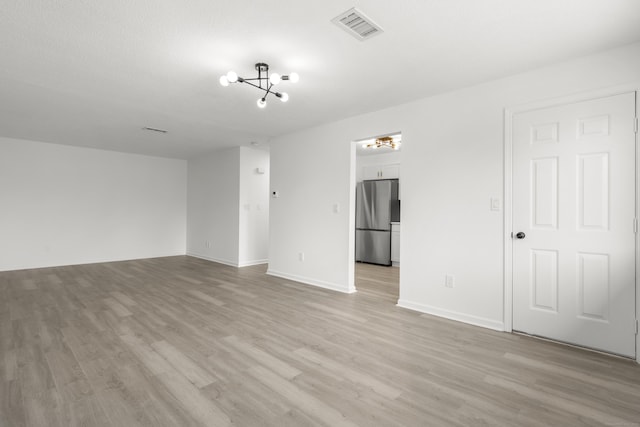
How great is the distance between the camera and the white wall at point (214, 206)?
671cm

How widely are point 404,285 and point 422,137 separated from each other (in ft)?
5.79

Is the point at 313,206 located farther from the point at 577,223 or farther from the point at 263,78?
the point at 577,223

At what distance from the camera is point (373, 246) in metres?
6.95

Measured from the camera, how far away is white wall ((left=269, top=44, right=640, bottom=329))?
2.87 m

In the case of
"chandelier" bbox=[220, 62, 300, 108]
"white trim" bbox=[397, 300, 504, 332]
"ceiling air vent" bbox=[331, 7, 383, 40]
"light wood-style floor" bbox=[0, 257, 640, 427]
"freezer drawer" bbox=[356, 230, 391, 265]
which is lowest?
"light wood-style floor" bbox=[0, 257, 640, 427]

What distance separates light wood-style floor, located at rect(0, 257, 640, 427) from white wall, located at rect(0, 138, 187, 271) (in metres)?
2.82

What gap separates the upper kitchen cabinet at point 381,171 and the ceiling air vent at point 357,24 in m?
4.75

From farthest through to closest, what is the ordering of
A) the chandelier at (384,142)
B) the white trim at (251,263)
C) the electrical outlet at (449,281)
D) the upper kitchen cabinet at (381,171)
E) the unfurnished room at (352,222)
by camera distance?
the upper kitchen cabinet at (381,171)
the white trim at (251,263)
the chandelier at (384,142)
the electrical outlet at (449,281)
the unfurnished room at (352,222)

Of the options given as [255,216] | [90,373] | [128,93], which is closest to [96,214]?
[255,216]

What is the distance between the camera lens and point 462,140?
3.36 meters

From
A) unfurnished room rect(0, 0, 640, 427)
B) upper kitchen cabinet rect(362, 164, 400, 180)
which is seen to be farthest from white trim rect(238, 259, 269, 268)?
upper kitchen cabinet rect(362, 164, 400, 180)

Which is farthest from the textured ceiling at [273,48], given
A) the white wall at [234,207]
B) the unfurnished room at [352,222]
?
the white wall at [234,207]

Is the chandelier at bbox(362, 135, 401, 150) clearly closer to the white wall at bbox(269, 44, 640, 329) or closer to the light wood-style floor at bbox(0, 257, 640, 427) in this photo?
the white wall at bbox(269, 44, 640, 329)

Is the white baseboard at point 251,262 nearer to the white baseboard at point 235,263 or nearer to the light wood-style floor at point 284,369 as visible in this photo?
the white baseboard at point 235,263
